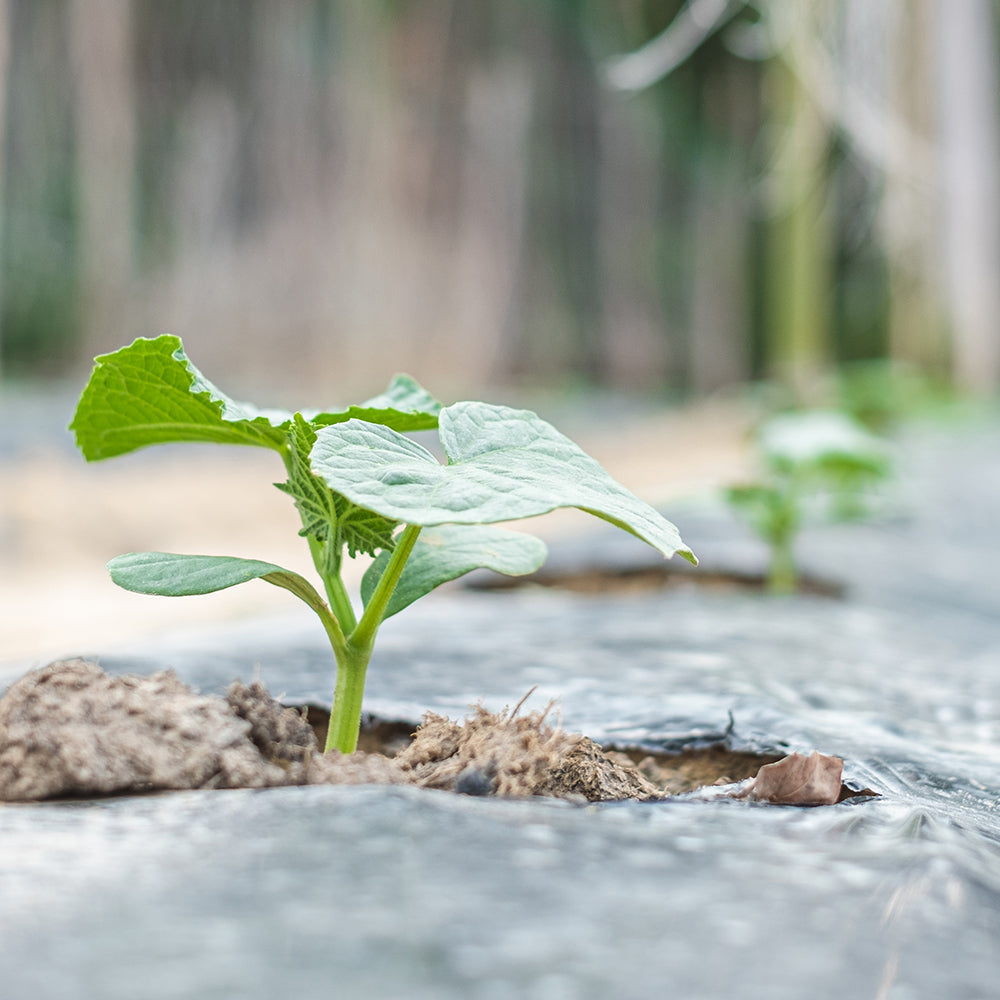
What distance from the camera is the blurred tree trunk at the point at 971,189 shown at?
483 centimetres

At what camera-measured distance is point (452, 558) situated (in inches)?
24.8

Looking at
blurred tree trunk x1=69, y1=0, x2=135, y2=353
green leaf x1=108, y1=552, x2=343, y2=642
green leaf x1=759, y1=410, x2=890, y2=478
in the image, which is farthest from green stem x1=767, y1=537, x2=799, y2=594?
blurred tree trunk x1=69, y1=0, x2=135, y2=353

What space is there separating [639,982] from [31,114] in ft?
18.1

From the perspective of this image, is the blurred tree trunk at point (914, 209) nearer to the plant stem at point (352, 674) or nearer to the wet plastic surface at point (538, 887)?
the wet plastic surface at point (538, 887)

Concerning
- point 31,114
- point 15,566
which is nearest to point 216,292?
point 31,114

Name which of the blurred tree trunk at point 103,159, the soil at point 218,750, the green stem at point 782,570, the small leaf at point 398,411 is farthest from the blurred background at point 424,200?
the soil at point 218,750

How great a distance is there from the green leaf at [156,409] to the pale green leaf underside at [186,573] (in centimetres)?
8

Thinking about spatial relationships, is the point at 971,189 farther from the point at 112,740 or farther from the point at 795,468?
the point at 112,740

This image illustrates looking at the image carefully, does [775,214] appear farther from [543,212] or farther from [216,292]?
[216,292]

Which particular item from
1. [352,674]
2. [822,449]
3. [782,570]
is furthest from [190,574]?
[782,570]

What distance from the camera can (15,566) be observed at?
9.20 feet

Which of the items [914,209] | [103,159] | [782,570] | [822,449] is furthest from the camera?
[103,159]

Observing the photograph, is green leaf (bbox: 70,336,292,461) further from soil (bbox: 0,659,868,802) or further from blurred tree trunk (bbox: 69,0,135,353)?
blurred tree trunk (bbox: 69,0,135,353)

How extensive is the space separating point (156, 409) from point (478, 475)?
22 cm
